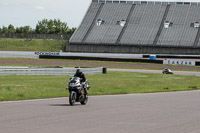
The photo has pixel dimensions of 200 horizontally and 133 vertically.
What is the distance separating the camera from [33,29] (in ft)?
472

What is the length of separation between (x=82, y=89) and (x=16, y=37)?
85.5 meters

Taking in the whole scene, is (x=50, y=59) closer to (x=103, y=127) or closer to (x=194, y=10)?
(x=194, y=10)

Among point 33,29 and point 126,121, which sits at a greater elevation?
point 33,29

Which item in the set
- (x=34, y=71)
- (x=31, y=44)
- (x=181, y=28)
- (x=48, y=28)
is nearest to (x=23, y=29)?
(x=48, y=28)

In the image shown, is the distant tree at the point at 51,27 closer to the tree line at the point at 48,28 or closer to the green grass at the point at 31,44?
the tree line at the point at 48,28

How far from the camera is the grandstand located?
8544cm

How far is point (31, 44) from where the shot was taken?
9388cm

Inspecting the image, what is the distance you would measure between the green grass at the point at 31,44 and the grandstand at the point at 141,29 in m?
4.00

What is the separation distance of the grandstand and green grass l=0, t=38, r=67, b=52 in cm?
400

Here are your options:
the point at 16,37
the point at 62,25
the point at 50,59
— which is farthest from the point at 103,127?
the point at 62,25

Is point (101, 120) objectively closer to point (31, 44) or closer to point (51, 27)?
point (31, 44)

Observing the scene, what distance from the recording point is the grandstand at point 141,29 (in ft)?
280

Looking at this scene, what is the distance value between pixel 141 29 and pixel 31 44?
73.7 feet

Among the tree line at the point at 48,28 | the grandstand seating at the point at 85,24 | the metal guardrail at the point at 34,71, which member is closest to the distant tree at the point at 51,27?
the tree line at the point at 48,28
